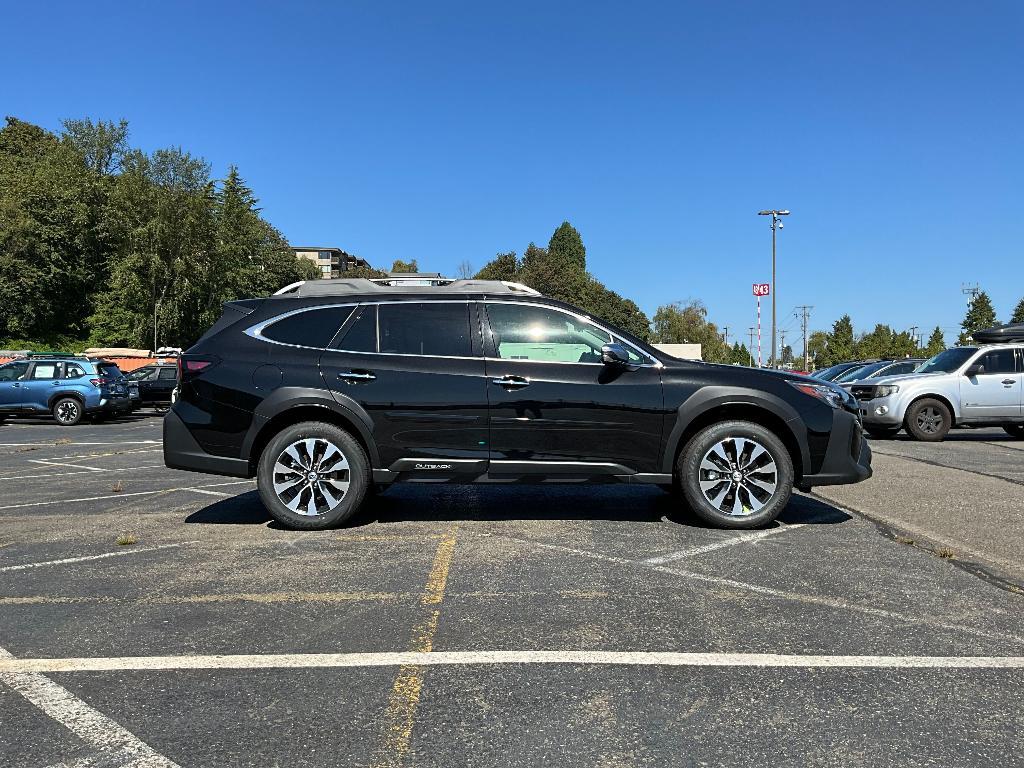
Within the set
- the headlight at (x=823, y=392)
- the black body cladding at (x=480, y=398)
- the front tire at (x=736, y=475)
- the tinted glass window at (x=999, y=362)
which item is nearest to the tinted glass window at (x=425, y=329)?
the black body cladding at (x=480, y=398)

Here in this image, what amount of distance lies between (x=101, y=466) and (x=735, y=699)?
383 inches

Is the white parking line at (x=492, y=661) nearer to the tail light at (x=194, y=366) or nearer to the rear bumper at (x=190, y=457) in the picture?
the rear bumper at (x=190, y=457)

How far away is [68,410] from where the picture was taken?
19.6 m

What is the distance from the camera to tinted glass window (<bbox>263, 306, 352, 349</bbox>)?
19.5ft

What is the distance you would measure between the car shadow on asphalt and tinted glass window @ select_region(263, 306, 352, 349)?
142 cm

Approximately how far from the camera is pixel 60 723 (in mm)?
2600

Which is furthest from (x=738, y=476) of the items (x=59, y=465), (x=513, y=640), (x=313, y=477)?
(x=59, y=465)

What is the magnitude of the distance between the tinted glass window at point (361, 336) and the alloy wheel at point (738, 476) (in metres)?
2.66

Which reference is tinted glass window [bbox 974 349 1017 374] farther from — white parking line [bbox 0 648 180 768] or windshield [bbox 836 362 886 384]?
white parking line [bbox 0 648 180 768]

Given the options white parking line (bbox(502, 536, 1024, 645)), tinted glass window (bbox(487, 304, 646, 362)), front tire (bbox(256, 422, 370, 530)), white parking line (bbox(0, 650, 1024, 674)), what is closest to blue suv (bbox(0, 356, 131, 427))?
Answer: front tire (bbox(256, 422, 370, 530))

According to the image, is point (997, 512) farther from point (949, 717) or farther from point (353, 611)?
point (353, 611)

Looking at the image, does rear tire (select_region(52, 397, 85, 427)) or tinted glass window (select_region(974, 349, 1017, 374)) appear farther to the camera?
rear tire (select_region(52, 397, 85, 427))

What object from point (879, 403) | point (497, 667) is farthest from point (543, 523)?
point (879, 403)

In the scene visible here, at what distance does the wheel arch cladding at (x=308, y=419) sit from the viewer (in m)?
5.72
